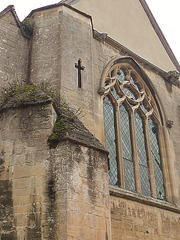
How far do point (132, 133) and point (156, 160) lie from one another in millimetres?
1119

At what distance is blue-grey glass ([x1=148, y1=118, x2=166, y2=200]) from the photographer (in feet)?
33.7

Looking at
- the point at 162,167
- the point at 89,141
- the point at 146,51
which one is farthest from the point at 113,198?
the point at 146,51

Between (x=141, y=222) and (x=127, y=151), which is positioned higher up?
(x=127, y=151)

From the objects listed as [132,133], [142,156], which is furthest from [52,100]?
[142,156]

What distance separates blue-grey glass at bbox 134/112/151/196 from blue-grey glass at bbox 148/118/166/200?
335 millimetres

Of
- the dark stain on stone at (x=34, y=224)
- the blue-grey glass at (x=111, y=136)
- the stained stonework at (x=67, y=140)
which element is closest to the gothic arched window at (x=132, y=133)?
the blue-grey glass at (x=111, y=136)

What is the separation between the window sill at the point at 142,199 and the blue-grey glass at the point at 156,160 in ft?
1.46

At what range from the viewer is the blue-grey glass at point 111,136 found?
920cm

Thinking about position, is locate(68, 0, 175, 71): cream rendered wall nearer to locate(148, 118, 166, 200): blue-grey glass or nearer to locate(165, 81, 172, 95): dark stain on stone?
locate(165, 81, 172, 95): dark stain on stone

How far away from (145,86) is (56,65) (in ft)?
12.9

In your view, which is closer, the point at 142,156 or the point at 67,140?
the point at 67,140

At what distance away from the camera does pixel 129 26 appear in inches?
505

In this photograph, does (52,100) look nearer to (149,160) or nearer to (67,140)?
(67,140)

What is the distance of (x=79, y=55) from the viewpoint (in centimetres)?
934
